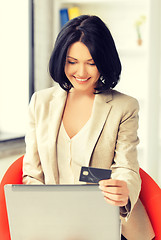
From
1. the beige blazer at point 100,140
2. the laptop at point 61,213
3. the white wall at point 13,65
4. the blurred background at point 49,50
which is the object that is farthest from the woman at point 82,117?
the white wall at point 13,65

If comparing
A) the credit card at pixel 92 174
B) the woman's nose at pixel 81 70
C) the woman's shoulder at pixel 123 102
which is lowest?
the credit card at pixel 92 174

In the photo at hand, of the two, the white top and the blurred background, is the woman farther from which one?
the blurred background

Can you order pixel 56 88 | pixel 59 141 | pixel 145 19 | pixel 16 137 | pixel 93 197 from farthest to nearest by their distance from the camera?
1. pixel 145 19
2. pixel 16 137
3. pixel 56 88
4. pixel 59 141
5. pixel 93 197

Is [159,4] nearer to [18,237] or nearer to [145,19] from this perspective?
[145,19]

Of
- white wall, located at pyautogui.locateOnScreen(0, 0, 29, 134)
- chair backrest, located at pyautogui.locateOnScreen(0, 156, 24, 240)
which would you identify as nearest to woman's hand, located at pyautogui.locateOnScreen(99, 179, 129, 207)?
chair backrest, located at pyautogui.locateOnScreen(0, 156, 24, 240)

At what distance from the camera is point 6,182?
150 cm

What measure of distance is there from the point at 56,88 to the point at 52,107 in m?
0.12

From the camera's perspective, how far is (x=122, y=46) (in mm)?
3143

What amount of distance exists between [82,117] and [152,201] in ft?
1.47

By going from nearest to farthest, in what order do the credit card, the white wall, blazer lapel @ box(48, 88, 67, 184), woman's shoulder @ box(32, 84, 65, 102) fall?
the credit card → blazer lapel @ box(48, 88, 67, 184) → woman's shoulder @ box(32, 84, 65, 102) → the white wall

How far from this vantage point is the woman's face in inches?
50.5

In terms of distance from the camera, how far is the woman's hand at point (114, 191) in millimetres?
1012

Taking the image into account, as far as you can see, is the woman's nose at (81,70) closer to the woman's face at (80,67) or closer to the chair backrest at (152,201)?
the woman's face at (80,67)

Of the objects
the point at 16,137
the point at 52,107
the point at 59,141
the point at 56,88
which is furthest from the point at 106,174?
the point at 16,137
